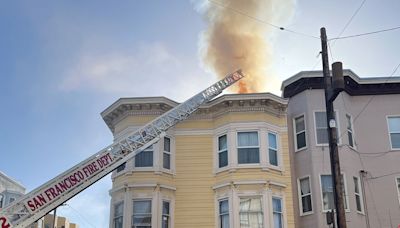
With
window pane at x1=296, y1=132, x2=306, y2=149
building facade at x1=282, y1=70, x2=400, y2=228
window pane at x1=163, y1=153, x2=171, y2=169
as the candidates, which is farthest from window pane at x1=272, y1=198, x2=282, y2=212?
window pane at x1=163, y1=153, x2=171, y2=169

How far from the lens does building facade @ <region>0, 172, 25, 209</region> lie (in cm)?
2561

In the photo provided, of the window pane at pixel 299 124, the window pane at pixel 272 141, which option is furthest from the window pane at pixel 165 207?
the window pane at pixel 299 124

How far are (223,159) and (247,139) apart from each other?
1347 mm

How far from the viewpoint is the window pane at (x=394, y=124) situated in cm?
2181

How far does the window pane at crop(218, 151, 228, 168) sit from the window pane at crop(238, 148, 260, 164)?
22.6 inches

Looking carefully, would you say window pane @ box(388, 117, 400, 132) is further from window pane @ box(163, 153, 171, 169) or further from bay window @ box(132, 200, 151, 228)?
bay window @ box(132, 200, 151, 228)

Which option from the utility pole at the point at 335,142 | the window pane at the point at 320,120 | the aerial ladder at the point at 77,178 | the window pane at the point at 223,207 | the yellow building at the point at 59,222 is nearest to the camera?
the utility pole at the point at 335,142

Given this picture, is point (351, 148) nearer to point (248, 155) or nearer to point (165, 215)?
point (248, 155)

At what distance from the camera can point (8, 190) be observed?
26203mm

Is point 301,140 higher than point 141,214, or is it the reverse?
point 301,140

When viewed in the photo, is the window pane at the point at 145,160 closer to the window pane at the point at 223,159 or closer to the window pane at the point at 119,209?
the window pane at the point at 119,209

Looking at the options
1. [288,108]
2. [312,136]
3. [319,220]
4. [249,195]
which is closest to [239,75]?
[288,108]

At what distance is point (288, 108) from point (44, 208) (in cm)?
1276

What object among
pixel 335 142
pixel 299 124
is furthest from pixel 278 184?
pixel 335 142
